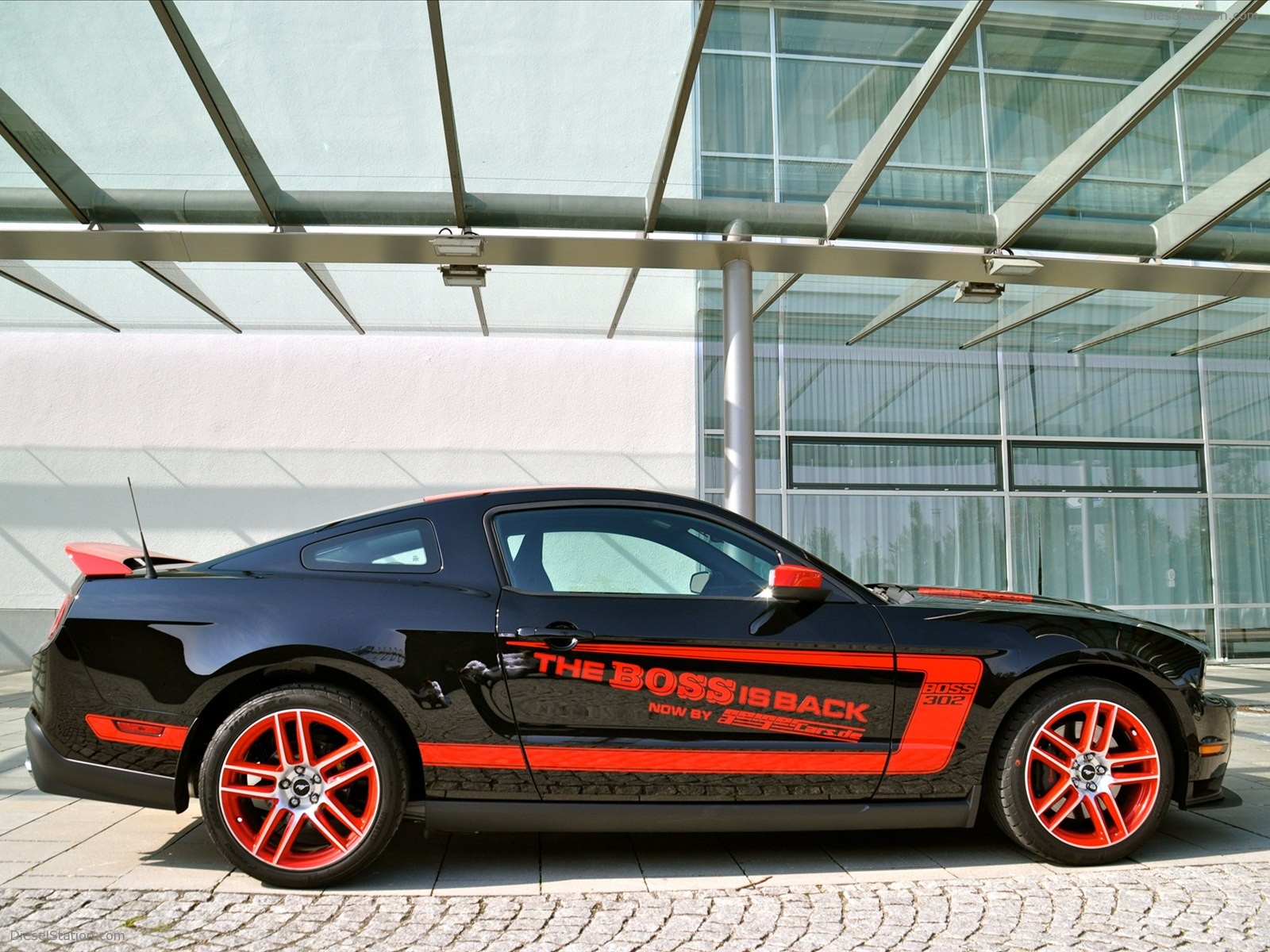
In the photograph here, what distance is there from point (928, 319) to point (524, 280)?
3.95 metres

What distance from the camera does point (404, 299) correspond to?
8.54 m

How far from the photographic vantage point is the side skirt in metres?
3.31

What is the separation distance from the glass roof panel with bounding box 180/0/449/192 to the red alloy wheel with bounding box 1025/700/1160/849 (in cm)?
456

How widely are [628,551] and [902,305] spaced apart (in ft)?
18.0

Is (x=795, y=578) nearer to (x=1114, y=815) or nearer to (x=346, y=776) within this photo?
(x=1114, y=815)

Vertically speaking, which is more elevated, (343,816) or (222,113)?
(222,113)

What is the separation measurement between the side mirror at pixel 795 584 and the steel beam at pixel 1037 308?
17.9 feet

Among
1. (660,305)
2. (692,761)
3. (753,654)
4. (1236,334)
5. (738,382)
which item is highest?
(660,305)

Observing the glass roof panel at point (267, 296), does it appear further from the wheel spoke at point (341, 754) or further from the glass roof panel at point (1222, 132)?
the glass roof panel at point (1222, 132)

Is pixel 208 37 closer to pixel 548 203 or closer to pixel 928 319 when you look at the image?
pixel 548 203

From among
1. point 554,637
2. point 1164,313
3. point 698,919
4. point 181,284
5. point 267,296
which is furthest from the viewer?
point 1164,313

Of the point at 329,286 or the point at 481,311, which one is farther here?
the point at 481,311

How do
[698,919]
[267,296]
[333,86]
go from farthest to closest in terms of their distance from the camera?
1. [267,296]
2. [333,86]
3. [698,919]

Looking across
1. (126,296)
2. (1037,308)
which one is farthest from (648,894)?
(126,296)
